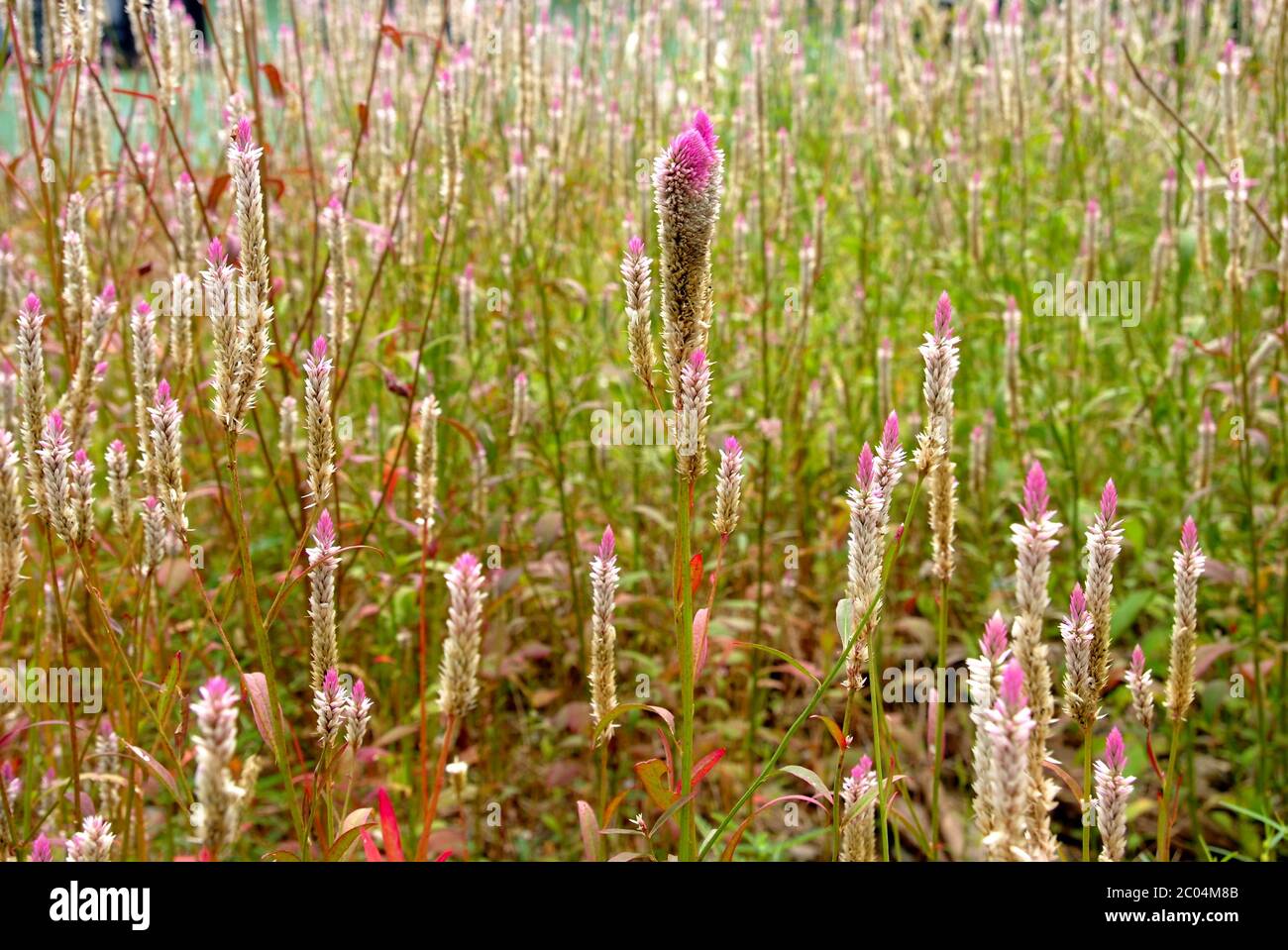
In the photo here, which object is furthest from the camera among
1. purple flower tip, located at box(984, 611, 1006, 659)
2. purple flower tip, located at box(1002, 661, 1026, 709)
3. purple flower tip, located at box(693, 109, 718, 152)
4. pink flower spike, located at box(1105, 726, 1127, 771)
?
purple flower tip, located at box(693, 109, 718, 152)

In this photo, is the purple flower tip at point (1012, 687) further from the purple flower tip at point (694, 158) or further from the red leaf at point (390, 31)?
the red leaf at point (390, 31)

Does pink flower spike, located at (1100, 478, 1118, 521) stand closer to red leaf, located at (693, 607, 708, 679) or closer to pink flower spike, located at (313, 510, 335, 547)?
red leaf, located at (693, 607, 708, 679)

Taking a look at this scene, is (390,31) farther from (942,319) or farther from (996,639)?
(996,639)

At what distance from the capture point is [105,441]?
3.14 meters

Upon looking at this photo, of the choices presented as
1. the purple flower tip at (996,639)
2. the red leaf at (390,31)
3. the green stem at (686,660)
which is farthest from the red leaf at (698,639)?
the red leaf at (390,31)

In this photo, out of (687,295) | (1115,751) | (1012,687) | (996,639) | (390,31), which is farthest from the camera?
(390,31)

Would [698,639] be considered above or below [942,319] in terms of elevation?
below

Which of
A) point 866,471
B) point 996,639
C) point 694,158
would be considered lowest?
point 996,639

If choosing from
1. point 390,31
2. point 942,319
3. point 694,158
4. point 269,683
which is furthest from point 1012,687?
point 390,31

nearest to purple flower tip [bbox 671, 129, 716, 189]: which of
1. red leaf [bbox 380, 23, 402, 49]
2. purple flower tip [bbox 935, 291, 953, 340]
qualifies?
purple flower tip [bbox 935, 291, 953, 340]

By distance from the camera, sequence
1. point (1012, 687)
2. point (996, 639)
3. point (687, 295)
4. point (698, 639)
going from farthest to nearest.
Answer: point (698, 639) < point (687, 295) < point (996, 639) < point (1012, 687)

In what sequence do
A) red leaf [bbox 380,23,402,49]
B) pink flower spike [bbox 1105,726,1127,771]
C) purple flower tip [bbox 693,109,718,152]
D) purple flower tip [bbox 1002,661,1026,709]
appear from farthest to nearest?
red leaf [bbox 380,23,402,49] → purple flower tip [bbox 693,109,718,152] → pink flower spike [bbox 1105,726,1127,771] → purple flower tip [bbox 1002,661,1026,709]

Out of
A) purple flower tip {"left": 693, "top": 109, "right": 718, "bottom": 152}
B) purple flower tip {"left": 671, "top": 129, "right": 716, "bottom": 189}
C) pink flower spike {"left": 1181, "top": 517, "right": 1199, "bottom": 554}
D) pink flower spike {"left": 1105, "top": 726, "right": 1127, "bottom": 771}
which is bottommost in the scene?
pink flower spike {"left": 1105, "top": 726, "right": 1127, "bottom": 771}
